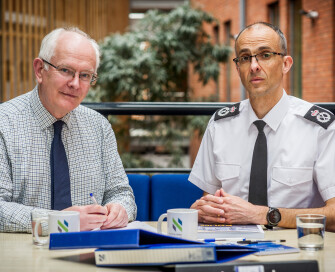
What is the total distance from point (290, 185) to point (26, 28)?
8.31 meters

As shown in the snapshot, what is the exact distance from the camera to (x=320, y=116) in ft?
7.29

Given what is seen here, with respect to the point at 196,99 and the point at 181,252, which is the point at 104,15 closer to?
the point at 196,99

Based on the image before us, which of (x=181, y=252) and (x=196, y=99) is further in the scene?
(x=196, y=99)

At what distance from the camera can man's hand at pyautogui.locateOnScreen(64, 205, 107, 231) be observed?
1.72 m

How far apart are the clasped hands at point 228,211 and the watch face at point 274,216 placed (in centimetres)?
4

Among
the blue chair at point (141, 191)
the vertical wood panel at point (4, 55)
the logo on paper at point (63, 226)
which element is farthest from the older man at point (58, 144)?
the vertical wood panel at point (4, 55)

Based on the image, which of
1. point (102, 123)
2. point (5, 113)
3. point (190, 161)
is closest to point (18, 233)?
point (5, 113)

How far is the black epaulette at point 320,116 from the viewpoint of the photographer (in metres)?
2.19

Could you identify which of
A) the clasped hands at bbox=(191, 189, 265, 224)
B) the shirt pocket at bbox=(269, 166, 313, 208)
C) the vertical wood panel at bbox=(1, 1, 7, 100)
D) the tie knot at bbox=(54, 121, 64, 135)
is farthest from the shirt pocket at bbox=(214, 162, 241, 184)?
the vertical wood panel at bbox=(1, 1, 7, 100)

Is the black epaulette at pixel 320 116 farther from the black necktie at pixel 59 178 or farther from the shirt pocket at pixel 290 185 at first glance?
the black necktie at pixel 59 178

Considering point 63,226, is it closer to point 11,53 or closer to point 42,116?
point 42,116

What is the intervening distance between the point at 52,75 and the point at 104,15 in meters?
9.74

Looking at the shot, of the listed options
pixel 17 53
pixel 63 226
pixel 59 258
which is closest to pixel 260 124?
pixel 63 226

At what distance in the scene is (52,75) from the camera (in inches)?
83.1
